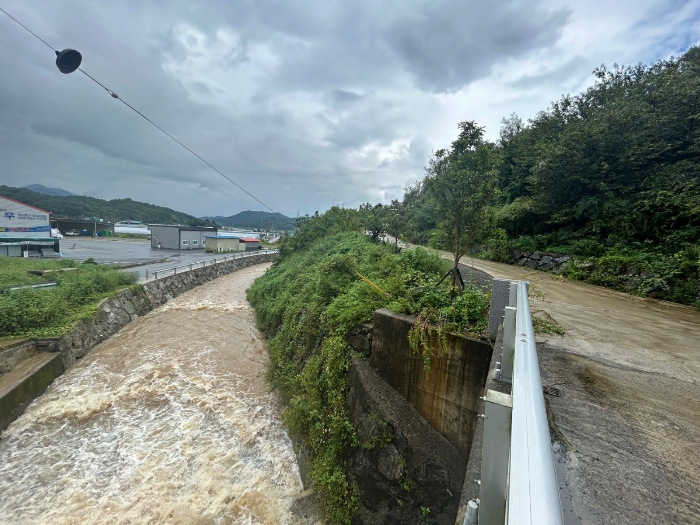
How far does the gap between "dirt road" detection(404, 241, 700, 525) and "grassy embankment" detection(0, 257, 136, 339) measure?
1293 cm

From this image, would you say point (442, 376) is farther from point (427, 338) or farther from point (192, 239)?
point (192, 239)

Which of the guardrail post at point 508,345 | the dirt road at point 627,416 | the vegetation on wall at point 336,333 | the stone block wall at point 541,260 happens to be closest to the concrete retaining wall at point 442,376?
the vegetation on wall at point 336,333

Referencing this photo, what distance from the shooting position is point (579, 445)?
229cm

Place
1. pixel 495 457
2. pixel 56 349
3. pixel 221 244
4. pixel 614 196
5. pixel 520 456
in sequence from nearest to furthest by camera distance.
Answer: pixel 520 456, pixel 495 457, pixel 56 349, pixel 614 196, pixel 221 244

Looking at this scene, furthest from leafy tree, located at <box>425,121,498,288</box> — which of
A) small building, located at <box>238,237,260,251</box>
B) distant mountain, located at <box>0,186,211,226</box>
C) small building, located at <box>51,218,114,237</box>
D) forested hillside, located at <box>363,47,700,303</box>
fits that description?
distant mountain, located at <box>0,186,211,226</box>

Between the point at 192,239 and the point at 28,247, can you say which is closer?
the point at 28,247

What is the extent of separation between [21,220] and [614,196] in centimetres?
4976

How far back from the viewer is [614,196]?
36.3 feet

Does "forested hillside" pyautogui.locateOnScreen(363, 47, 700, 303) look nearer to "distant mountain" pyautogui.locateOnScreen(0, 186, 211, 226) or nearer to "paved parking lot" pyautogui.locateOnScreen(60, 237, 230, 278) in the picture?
"paved parking lot" pyautogui.locateOnScreen(60, 237, 230, 278)

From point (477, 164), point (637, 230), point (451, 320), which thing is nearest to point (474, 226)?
point (477, 164)

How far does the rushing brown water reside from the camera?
16.6 feet

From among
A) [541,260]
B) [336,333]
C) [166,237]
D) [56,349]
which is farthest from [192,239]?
[541,260]

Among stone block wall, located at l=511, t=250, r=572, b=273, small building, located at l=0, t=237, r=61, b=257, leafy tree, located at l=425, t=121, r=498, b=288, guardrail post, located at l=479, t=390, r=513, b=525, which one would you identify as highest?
leafy tree, located at l=425, t=121, r=498, b=288

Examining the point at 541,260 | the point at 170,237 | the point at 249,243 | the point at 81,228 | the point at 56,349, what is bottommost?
the point at 56,349
